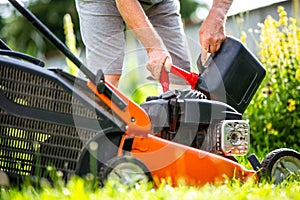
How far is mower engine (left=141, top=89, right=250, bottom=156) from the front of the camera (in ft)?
8.75

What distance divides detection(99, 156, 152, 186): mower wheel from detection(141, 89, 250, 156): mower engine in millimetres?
381

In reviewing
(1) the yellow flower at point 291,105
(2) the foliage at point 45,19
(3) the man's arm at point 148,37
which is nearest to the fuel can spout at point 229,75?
(3) the man's arm at point 148,37

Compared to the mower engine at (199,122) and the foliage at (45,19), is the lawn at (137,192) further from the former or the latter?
the foliage at (45,19)

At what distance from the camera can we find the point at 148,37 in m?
2.87

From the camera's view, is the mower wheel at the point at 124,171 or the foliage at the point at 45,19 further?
the foliage at the point at 45,19

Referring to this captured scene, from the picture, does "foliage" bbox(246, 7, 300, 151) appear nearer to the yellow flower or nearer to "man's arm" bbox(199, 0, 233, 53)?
the yellow flower

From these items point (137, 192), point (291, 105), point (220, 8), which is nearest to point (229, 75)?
point (220, 8)

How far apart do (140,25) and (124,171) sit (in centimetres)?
82

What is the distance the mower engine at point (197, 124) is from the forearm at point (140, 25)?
275 mm

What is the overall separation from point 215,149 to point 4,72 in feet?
2.95

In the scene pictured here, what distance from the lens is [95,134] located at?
94.3 inches

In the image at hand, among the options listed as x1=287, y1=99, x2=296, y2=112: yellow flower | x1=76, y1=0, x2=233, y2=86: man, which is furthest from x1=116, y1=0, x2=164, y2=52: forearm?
x1=287, y1=99, x2=296, y2=112: yellow flower

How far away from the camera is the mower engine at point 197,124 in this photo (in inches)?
105

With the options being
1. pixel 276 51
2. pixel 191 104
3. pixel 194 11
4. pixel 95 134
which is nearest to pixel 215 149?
pixel 191 104
